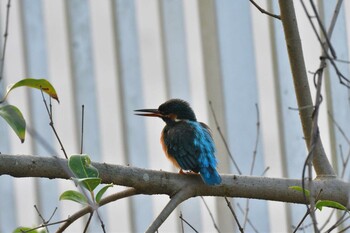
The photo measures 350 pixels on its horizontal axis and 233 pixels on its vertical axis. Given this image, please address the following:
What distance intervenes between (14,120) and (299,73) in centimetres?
72

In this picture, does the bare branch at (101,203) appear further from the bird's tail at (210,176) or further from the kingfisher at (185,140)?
the kingfisher at (185,140)

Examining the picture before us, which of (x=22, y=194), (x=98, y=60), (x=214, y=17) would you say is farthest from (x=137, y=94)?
(x=22, y=194)

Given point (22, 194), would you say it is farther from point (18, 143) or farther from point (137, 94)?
point (137, 94)

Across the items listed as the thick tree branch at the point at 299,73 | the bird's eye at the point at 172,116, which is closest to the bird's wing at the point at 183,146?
the bird's eye at the point at 172,116

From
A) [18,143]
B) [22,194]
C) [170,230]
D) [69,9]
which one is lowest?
[170,230]

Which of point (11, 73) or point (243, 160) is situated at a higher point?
point (11, 73)

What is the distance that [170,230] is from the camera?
10.9 feet

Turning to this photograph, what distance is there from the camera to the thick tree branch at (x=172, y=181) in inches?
60.7

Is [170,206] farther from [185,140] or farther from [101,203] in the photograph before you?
[185,140]

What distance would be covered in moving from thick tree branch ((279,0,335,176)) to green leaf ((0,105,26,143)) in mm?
660

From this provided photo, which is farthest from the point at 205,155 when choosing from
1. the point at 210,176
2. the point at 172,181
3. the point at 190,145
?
the point at 172,181

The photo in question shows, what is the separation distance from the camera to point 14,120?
1473mm

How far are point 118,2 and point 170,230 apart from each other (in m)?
0.99

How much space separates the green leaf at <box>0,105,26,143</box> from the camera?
4.81 feet
